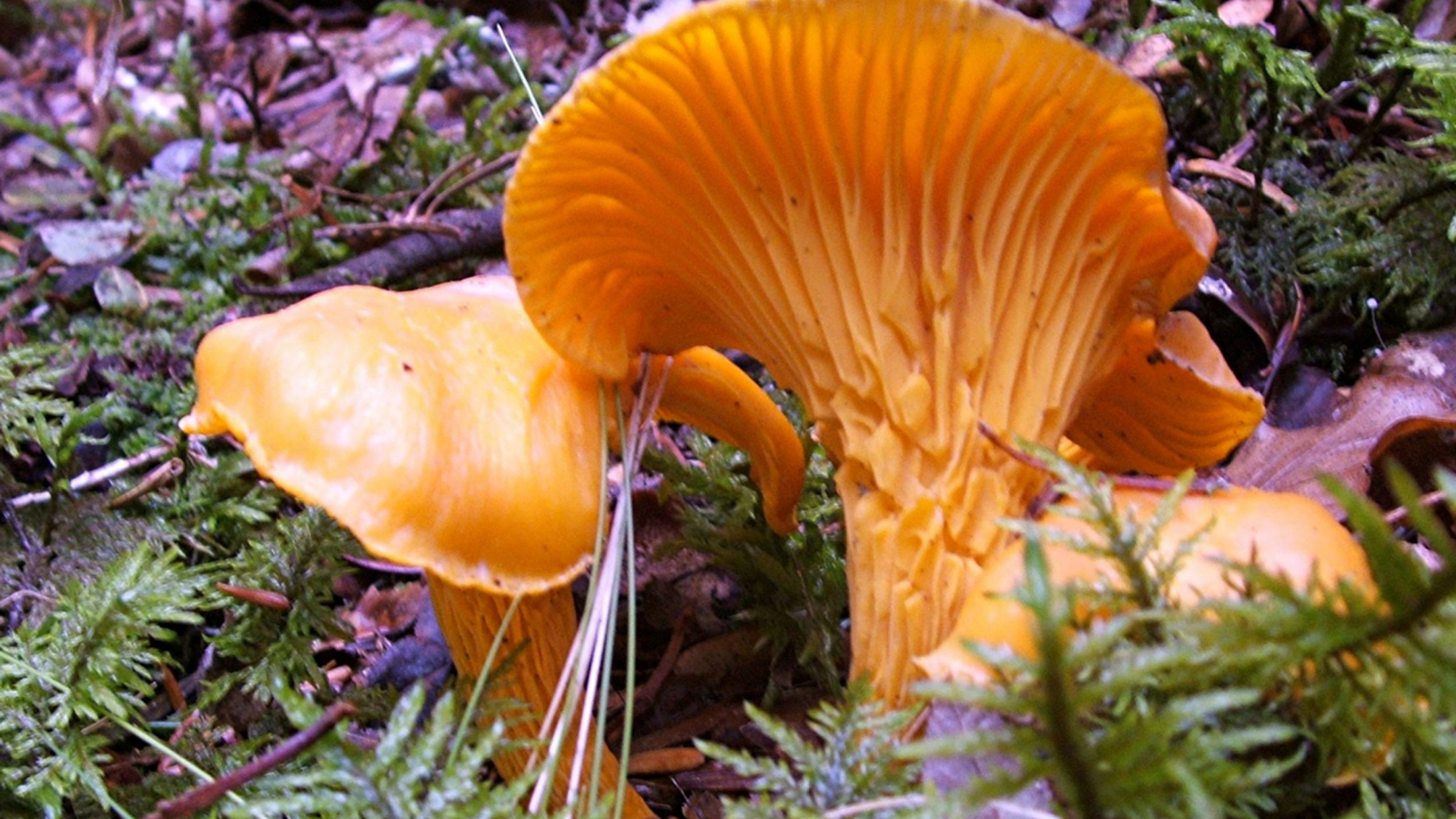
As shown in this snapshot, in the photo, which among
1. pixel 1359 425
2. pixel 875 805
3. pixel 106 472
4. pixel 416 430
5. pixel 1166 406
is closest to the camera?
pixel 875 805

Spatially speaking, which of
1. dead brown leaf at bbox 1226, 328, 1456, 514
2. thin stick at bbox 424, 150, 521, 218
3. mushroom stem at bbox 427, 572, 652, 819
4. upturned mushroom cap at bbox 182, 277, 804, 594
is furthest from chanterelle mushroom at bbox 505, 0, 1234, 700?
thin stick at bbox 424, 150, 521, 218

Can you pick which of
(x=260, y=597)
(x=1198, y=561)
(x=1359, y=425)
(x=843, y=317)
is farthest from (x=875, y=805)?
(x=1359, y=425)

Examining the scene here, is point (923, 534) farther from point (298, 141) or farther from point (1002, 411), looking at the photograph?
point (298, 141)

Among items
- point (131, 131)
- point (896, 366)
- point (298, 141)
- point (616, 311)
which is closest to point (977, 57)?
point (896, 366)

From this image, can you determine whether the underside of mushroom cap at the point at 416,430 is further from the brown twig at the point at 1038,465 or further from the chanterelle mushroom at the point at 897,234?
the brown twig at the point at 1038,465

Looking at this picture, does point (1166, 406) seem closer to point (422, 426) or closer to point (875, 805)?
point (875, 805)

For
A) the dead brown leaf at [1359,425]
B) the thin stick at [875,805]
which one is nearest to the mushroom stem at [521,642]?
the thin stick at [875,805]
